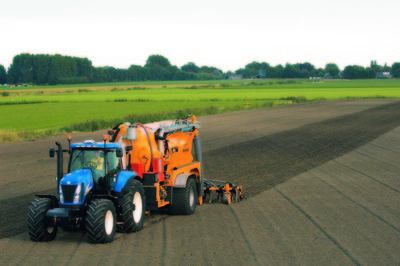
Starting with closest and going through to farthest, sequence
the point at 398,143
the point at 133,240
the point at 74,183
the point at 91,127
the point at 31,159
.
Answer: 1. the point at 74,183
2. the point at 133,240
3. the point at 31,159
4. the point at 398,143
5. the point at 91,127

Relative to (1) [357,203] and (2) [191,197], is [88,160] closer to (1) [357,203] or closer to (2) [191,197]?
(2) [191,197]

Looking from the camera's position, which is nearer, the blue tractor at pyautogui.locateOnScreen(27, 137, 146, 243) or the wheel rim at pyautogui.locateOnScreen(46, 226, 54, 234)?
the blue tractor at pyautogui.locateOnScreen(27, 137, 146, 243)

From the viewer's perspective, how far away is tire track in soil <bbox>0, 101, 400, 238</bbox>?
15743 mm

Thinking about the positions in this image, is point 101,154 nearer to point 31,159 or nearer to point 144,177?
point 144,177

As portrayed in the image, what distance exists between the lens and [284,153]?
86.1 ft

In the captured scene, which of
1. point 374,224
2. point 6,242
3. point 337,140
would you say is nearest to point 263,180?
point 374,224

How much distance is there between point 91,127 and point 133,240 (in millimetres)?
28435

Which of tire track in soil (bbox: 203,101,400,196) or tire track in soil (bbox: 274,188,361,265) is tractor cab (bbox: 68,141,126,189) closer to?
tire track in soil (bbox: 274,188,361,265)

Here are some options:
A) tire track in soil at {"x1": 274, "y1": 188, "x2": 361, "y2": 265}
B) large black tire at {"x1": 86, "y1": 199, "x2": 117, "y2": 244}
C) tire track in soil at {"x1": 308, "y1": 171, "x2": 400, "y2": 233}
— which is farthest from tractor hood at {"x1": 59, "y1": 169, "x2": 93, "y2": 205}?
tire track in soil at {"x1": 308, "y1": 171, "x2": 400, "y2": 233}

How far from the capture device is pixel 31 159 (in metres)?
24.8

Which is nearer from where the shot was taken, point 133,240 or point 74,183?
point 74,183

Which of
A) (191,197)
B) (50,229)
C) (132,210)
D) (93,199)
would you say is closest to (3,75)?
(191,197)

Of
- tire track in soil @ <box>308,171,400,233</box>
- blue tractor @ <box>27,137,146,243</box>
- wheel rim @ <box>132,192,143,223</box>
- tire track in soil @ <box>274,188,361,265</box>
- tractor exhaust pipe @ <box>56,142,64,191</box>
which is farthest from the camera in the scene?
tire track in soil @ <box>308,171,400,233</box>

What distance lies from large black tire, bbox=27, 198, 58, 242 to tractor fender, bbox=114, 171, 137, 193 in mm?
1357
